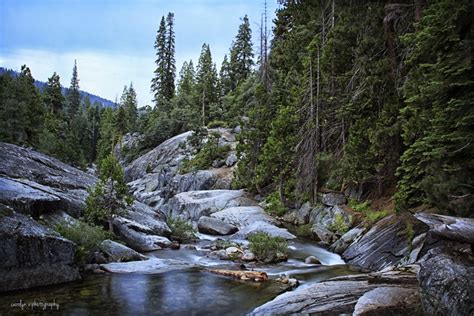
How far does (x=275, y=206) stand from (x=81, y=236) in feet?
47.7

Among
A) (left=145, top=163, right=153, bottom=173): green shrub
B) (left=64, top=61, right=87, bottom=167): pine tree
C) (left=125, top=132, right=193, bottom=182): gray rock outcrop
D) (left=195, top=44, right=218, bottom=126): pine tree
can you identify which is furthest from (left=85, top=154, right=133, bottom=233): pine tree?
(left=64, top=61, right=87, bottom=167): pine tree

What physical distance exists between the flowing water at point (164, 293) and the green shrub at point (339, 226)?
4.15 m

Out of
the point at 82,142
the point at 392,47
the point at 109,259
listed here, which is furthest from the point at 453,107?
the point at 82,142

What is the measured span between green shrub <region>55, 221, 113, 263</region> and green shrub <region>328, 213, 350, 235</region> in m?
10.7

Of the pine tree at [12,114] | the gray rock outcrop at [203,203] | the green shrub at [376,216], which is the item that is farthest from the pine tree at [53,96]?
the green shrub at [376,216]

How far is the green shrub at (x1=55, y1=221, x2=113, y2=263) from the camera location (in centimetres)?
1220

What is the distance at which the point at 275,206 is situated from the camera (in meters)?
25.0

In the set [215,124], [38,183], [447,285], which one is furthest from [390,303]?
[215,124]

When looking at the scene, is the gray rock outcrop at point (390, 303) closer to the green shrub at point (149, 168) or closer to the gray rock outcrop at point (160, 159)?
the gray rock outcrop at point (160, 159)

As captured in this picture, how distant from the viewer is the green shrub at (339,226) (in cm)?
1786

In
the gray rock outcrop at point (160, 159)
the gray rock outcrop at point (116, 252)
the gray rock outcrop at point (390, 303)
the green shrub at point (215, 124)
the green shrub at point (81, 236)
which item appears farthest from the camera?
the green shrub at point (215, 124)

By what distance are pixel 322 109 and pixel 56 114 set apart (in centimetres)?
5344

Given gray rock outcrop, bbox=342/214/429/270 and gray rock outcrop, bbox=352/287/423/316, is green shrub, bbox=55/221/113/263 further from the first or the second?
gray rock outcrop, bbox=342/214/429/270

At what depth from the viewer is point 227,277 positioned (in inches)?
485
